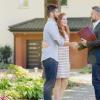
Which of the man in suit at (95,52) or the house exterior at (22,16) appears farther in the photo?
the house exterior at (22,16)

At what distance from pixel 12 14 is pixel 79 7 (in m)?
4.24

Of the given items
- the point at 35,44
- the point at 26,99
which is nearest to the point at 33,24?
the point at 35,44

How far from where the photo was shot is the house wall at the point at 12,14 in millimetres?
33438

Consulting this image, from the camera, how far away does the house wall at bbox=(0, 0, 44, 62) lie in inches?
1316

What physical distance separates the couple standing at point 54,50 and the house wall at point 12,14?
2394 centimetres

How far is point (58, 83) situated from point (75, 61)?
72.2 feet

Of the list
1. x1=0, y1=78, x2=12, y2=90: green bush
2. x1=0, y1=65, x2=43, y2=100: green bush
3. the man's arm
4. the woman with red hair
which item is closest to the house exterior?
x1=0, y1=65, x2=43, y2=100: green bush

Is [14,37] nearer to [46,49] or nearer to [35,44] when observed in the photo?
[35,44]

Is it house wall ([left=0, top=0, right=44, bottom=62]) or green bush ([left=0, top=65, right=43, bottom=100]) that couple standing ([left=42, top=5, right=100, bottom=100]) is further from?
house wall ([left=0, top=0, right=44, bottom=62])

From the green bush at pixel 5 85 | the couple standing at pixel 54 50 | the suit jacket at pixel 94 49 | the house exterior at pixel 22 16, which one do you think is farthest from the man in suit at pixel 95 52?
the house exterior at pixel 22 16

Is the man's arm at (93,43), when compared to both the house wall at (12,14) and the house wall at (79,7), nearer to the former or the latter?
the house wall at (79,7)

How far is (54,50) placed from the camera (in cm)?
948

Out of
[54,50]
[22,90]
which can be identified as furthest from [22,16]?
[54,50]

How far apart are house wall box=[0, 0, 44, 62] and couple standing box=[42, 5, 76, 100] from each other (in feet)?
78.5
